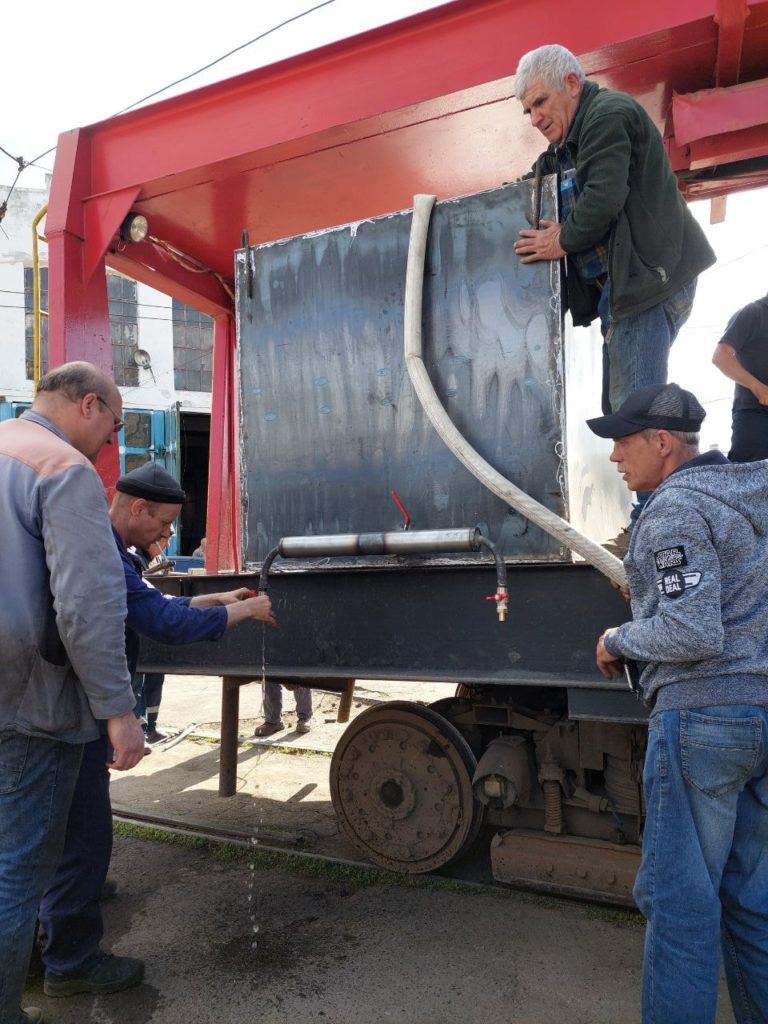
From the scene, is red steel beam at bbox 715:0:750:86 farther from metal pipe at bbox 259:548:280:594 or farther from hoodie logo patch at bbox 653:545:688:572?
metal pipe at bbox 259:548:280:594

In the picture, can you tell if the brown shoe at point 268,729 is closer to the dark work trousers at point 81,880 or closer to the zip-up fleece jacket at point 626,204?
the dark work trousers at point 81,880

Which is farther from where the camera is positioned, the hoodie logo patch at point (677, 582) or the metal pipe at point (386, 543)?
the metal pipe at point (386, 543)

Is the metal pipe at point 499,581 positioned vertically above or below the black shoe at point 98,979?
above

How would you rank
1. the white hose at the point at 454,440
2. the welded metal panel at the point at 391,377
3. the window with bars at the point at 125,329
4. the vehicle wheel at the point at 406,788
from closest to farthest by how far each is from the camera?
the white hose at the point at 454,440 < the welded metal panel at the point at 391,377 < the vehicle wheel at the point at 406,788 < the window with bars at the point at 125,329

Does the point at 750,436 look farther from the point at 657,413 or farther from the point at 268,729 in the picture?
the point at 268,729

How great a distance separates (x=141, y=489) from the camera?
3.12 m

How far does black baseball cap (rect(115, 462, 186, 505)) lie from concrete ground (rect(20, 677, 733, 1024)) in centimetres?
185

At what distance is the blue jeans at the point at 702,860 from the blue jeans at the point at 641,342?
988mm

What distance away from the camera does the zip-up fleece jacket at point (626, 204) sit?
8.21 ft

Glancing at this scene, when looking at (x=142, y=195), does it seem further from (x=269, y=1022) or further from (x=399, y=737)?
(x=269, y=1022)

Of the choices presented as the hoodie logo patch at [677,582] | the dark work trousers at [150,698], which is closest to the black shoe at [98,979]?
the hoodie logo patch at [677,582]

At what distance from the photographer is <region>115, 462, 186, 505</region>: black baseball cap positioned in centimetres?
313

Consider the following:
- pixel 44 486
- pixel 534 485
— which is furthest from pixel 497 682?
pixel 44 486

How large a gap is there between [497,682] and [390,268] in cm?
170
